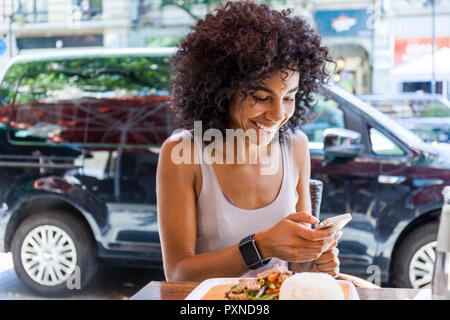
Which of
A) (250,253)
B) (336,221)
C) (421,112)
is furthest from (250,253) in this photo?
(421,112)

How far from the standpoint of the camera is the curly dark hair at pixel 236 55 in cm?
145

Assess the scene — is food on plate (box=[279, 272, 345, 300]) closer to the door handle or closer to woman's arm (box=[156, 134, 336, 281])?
woman's arm (box=[156, 134, 336, 281])

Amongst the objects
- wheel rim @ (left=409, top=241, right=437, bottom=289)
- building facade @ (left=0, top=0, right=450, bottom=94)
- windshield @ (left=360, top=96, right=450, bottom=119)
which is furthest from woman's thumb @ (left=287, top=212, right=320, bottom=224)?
windshield @ (left=360, top=96, right=450, bottom=119)

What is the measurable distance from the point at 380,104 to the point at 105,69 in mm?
2356

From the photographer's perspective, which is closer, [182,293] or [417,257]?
[182,293]

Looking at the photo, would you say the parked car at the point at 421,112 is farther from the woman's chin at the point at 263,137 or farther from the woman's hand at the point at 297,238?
the woman's hand at the point at 297,238

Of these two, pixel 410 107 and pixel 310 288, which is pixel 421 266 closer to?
pixel 410 107

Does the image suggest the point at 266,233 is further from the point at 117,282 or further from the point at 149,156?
the point at 117,282

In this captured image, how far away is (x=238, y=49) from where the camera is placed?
56.8 inches

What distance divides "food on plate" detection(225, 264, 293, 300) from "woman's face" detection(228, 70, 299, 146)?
49cm

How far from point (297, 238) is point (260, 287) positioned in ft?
0.73

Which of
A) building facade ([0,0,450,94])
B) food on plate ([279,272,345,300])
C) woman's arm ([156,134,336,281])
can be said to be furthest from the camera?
building facade ([0,0,450,94])

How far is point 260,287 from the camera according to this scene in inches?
41.6

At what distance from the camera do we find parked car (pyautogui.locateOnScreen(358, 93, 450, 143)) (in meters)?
3.75
